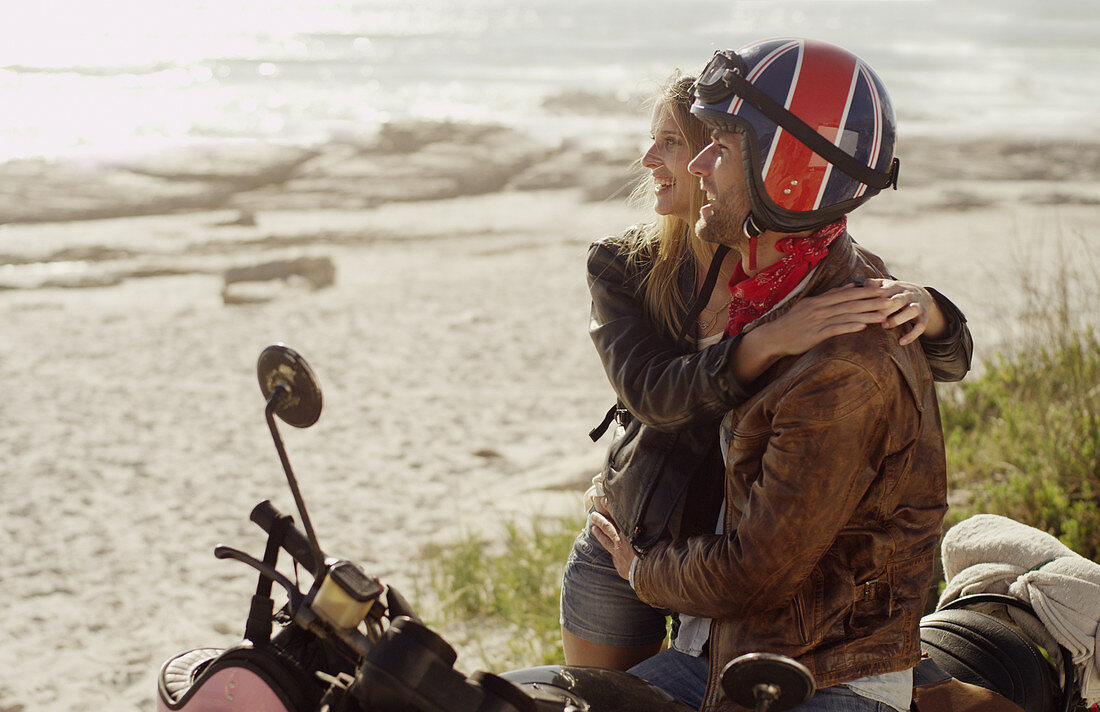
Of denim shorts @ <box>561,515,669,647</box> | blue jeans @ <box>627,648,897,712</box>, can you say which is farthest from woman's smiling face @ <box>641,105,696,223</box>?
blue jeans @ <box>627,648,897,712</box>

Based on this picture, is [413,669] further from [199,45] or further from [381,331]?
[199,45]

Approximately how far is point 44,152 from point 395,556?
804 inches

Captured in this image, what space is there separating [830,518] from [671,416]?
0.44m

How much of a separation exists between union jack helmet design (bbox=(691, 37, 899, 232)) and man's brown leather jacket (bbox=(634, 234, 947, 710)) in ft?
1.10

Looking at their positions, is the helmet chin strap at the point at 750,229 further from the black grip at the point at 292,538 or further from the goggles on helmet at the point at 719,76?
the black grip at the point at 292,538

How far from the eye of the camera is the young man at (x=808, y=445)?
1.98 metres

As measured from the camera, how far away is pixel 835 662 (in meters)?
2.04

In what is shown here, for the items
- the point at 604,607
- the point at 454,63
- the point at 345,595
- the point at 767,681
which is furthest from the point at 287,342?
the point at 454,63

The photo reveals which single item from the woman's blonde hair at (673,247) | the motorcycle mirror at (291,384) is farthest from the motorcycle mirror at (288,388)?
the woman's blonde hair at (673,247)

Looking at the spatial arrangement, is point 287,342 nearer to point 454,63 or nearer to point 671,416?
point 671,416

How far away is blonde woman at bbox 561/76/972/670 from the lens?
6.96 feet

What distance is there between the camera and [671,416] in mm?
2305

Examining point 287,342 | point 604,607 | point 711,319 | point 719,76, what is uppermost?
point 719,76

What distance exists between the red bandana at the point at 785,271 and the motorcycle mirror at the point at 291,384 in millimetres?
981
